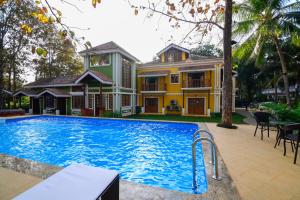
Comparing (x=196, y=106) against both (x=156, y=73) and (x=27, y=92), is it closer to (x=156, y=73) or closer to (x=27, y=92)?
(x=156, y=73)

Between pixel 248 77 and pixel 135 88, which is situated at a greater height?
pixel 248 77

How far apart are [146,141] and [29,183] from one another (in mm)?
5566

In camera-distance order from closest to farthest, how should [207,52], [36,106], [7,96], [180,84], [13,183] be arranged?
[13,183], [180,84], [36,106], [7,96], [207,52]

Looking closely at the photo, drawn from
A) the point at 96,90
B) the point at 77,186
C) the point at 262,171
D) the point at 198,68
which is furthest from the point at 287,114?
the point at 96,90

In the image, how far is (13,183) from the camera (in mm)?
3148

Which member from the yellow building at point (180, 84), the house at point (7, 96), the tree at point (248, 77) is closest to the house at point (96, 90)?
the yellow building at point (180, 84)

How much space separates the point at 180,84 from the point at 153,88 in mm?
3308

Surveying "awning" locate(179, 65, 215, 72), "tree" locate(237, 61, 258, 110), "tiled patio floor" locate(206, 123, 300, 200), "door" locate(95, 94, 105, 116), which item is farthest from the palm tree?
"tree" locate(237, 61, 258, 110)

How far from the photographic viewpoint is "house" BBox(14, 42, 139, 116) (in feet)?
55.2

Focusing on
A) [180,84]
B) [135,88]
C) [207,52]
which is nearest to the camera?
[180,84]

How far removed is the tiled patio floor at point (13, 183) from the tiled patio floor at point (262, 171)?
3.96 metres

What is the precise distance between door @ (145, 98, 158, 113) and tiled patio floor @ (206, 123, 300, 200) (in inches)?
565

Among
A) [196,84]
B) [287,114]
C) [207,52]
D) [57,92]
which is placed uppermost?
[207,52]

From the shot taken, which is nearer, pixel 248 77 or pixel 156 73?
pixel 156 73
